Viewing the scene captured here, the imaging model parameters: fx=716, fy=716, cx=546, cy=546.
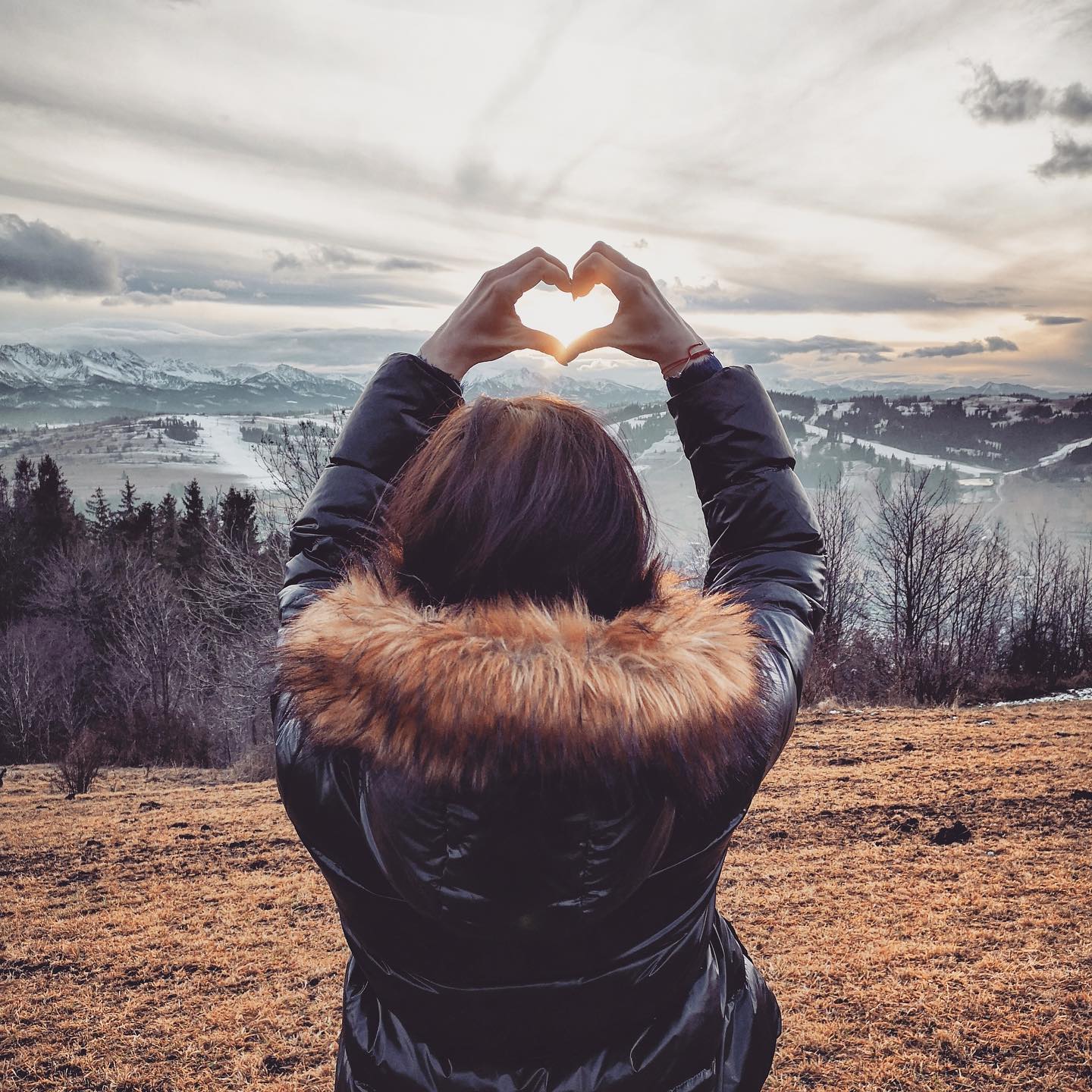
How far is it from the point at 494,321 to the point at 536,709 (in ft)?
3.27

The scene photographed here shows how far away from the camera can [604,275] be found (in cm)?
154

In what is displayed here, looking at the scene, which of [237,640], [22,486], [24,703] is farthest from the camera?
[22,486]

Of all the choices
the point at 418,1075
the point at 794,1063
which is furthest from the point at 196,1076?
the point at 418,1075

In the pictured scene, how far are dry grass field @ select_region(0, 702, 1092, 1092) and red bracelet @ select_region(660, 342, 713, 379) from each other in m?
3.61

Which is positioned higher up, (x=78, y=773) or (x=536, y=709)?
(x=536, y=709)

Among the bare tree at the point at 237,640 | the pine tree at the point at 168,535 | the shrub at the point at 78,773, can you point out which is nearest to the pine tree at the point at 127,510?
the pine tree at the point at 168,535

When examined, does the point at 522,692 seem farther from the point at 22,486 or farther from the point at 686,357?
the point at 22,486

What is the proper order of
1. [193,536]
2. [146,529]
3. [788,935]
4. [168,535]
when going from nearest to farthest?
[788,935] < [193,536] < [146,529] < [168,535]

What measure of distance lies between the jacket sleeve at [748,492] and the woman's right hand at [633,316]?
0.11 metres

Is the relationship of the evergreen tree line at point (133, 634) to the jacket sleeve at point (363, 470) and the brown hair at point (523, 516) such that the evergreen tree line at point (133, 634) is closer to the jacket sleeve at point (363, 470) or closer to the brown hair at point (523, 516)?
the jacket sleeve at point (363, 470)

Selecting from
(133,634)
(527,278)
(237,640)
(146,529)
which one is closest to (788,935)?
(527,278)

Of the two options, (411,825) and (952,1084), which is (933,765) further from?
(411,825)

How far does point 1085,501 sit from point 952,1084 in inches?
7659

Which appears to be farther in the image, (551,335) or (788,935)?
(788,935)
